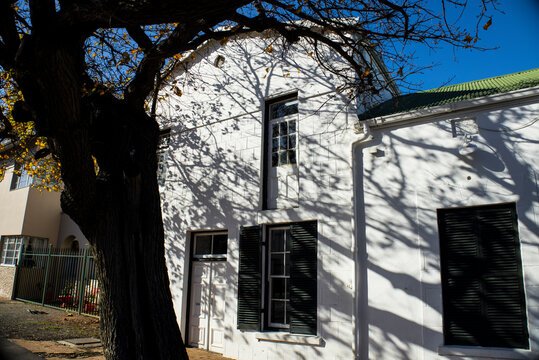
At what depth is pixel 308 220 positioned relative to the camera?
28.7 feet

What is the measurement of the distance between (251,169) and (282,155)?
0.80 m

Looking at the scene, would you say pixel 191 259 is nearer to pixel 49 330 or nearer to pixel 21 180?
pixel 49 330

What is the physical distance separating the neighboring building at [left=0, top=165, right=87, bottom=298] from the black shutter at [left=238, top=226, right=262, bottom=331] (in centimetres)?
1006

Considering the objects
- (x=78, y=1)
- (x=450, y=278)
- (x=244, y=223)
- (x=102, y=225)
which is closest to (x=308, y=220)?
(x=244, y=223)

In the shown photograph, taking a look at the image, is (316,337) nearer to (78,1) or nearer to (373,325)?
(373,325)

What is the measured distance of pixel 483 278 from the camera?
6.68m

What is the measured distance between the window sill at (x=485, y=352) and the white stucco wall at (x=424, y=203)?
0.5 inches

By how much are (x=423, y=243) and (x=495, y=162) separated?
1.76 metres

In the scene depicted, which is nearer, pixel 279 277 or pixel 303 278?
pixel 303 278

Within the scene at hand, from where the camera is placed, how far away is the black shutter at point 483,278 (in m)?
6.39

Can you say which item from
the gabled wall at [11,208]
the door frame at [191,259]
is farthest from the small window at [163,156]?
the gabled wall at [11,208]

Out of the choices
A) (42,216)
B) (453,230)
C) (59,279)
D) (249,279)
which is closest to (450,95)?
(453,230)

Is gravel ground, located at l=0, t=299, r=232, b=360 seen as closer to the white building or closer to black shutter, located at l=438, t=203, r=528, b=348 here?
the white building

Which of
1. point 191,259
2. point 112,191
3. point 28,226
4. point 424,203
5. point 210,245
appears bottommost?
point 191,259
